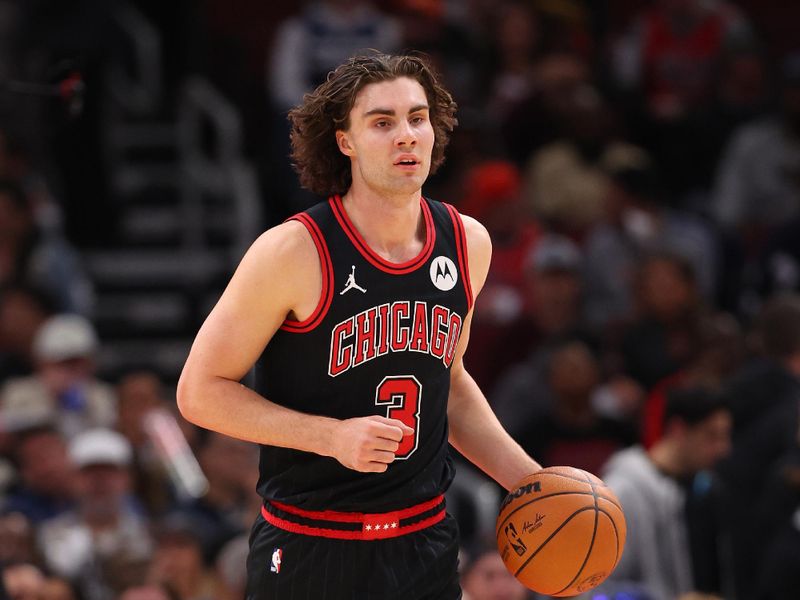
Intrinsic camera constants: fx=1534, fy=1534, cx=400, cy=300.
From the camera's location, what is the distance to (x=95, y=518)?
8.52 meters

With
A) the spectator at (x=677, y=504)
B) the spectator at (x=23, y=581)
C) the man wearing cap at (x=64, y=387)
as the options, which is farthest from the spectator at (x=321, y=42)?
the spectator at (x=23, y=581)

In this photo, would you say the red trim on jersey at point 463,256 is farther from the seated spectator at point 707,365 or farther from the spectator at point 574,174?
the spectator at point 574,174

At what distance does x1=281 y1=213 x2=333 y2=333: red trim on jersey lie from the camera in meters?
4.29

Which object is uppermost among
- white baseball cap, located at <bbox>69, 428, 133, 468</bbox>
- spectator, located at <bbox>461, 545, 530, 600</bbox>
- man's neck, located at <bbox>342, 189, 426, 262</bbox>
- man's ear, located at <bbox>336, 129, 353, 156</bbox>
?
man's ear, located at <bbox>336, 129, 353, 156</bbox>

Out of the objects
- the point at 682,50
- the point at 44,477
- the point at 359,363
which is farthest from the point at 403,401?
the point at 682,50

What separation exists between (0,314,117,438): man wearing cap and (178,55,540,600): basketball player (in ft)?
16.8

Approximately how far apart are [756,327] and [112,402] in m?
4.01

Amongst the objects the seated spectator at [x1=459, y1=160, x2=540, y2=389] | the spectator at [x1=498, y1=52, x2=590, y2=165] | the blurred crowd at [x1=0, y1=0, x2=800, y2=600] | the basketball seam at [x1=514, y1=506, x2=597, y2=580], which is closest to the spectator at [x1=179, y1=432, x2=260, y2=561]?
the blurred crowd at [x1=0, y1=0, x2=800, y2=600]

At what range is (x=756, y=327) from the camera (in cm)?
880

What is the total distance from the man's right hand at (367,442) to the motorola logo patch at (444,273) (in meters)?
0.57

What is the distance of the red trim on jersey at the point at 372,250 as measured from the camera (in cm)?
438

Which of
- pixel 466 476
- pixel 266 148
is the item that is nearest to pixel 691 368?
pixel 466 476

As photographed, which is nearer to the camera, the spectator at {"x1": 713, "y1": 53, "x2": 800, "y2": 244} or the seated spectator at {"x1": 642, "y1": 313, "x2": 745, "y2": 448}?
the seated spectator at {"x1": 642, "y1": 313, "x2": 745, "y2": 448}

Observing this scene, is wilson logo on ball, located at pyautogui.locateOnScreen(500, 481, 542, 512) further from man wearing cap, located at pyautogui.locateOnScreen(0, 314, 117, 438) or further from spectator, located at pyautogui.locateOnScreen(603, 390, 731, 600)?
man wearing cap, located at pyautogui.locateOnScreen(0, 314, 117, 438)
